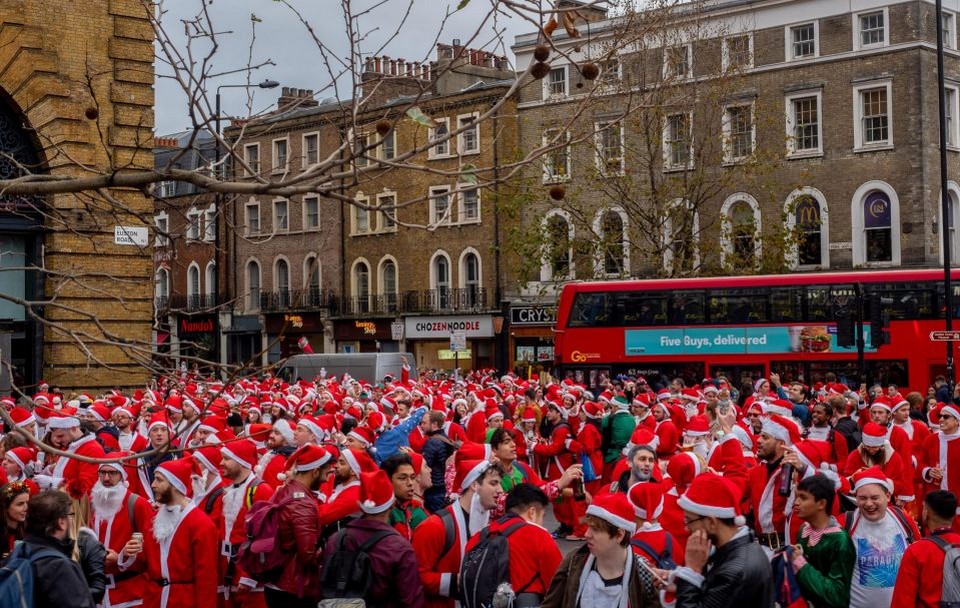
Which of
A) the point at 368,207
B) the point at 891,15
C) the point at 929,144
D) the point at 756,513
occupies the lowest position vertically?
the point at 756,513

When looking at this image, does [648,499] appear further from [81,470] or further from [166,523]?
[81,470]

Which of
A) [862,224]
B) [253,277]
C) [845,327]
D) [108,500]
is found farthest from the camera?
[253,277]

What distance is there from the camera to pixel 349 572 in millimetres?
6637

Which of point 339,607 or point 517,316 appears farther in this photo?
point 517,316

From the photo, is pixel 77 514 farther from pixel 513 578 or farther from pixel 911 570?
pixel 911 570

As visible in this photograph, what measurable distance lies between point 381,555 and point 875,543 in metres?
3.03

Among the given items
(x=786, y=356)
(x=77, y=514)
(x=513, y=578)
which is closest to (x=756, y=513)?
→ (x=513, y=578)

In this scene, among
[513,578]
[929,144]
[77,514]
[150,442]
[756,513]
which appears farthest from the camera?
[929,144]

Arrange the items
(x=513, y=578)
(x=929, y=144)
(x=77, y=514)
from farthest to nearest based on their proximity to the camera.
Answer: (x=929, y=144) < (x=77, y=514) < (x=513, y=578)

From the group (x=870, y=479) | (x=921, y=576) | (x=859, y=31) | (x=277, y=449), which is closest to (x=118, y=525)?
(x=277, y=449)

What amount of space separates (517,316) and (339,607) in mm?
40446

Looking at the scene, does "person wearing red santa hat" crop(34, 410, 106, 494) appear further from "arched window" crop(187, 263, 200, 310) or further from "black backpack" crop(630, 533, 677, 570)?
"arched window" crop(187, 263, 200, 310)

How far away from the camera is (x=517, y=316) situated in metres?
46.9

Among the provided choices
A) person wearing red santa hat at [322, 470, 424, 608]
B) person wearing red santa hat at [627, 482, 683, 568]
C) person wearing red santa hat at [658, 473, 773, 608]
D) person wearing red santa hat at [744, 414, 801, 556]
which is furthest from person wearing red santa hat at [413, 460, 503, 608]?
person wearing red santa hat at [744, 414, 801, 556]
